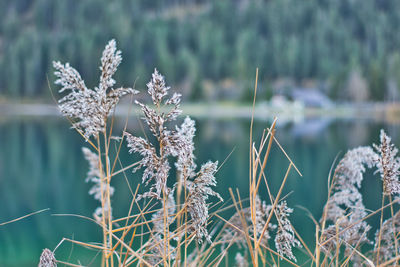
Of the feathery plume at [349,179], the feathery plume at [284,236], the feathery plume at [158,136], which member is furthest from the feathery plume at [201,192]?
the feathery plume at [349,179]

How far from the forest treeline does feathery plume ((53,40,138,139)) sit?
84.3 metres

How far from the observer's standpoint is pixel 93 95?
147cm

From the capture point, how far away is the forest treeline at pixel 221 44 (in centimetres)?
9231

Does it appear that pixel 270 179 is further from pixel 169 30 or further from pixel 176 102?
pixel 169 30

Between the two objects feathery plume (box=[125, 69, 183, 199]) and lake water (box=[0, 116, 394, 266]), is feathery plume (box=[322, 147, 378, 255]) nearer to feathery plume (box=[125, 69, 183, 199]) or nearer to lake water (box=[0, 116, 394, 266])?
lake water (box=[0, 116, 394, 266])

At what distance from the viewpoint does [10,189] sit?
15648 millimetres

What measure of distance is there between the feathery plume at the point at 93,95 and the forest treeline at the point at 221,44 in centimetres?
8430

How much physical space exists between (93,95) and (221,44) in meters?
110

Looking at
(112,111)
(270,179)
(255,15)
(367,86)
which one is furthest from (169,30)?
(112,111)

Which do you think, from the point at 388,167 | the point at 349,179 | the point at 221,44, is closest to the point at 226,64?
the point at 221,44

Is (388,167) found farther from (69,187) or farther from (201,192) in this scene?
(69,187)

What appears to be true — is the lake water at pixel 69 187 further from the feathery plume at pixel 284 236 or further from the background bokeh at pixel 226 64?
the background bokeh at pixel 226 64

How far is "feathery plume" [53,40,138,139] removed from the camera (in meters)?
1.42

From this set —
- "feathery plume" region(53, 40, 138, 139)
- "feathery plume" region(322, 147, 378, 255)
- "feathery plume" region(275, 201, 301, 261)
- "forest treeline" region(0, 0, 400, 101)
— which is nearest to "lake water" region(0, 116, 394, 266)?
"feathery plume" region(322, 147, 378, 255)
